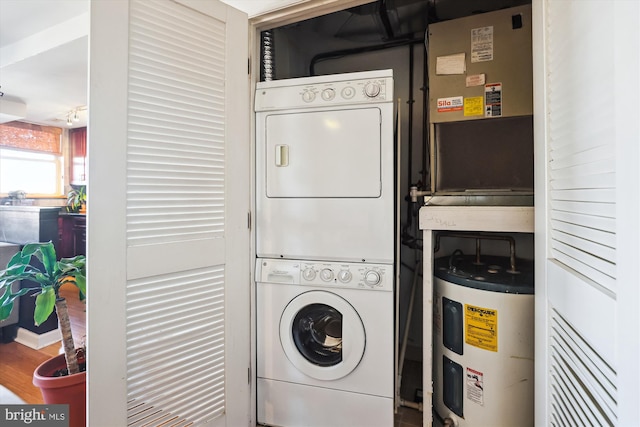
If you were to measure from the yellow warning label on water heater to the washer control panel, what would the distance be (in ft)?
1.16

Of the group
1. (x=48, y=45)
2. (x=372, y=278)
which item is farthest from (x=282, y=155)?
(x=48, y=45)

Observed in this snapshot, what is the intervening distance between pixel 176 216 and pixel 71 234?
15.1 ft

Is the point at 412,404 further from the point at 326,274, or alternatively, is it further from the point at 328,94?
the point at 328,94

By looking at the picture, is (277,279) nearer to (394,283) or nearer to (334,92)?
(394,283)

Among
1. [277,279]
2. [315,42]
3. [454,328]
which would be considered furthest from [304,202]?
[315,42]

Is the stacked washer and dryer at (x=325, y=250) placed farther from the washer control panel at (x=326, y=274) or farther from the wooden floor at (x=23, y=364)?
the wooden floor at (x=23, y=364)

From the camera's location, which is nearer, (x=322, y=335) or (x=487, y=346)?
(x=487, y=346)

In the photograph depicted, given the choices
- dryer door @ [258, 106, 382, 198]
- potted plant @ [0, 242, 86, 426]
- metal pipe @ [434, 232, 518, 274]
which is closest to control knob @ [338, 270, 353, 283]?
dryer door @ [258, 106, 382, 198]

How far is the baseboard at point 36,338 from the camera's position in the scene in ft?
7.89

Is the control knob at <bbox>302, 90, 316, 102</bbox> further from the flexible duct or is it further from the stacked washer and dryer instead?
the flexible duct

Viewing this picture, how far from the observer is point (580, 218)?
71 cm

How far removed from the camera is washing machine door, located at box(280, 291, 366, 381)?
1441mm

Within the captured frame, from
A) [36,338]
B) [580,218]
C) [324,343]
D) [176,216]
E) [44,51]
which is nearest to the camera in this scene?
[580,218]

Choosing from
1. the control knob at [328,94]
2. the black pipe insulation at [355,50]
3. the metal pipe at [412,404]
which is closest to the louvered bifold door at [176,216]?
the control knob at [328,94]
